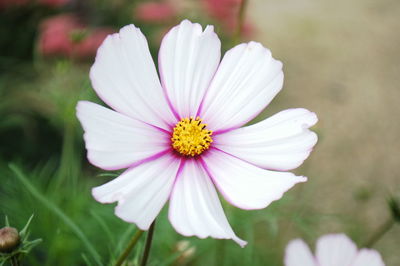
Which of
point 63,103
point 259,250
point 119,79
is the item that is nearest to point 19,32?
point 63,103

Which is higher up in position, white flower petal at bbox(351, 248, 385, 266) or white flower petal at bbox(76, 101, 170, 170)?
white flower petal at bbox(76, 101, 170, 170)

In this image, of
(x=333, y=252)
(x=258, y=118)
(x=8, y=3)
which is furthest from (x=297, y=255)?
(x=8, y=3)

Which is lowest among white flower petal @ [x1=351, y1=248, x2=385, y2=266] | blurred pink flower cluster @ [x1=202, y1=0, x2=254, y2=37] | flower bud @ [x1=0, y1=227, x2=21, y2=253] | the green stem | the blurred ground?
the blurred ground

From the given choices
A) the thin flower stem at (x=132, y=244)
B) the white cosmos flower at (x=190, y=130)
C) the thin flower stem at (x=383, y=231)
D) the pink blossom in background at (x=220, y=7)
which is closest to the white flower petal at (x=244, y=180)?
the white cosmos flower at (x=190, y=130)

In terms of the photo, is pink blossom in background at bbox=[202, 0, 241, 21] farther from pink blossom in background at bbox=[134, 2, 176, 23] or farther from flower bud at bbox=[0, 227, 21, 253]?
flower bud at bbox=[0, 227, 21, 253]

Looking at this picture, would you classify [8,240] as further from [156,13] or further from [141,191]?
[156,13]

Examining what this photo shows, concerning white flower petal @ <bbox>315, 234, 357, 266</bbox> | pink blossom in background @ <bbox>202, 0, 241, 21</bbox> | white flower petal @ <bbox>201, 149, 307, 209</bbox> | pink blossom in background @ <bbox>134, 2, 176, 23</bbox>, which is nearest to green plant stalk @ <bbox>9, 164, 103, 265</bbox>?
white flower petal @ <bbox>201, 149, 307, 209</bbox>

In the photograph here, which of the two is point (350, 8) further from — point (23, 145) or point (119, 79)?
point (119, 79)
